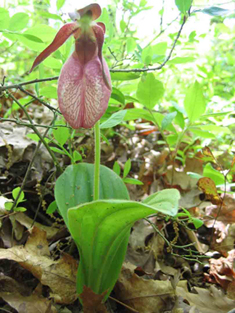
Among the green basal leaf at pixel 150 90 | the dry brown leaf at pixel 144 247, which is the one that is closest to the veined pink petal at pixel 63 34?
the green basal leaf at pixel 150 90

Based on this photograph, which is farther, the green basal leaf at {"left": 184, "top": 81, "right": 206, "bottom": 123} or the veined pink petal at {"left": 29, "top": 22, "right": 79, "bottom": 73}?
the green basal leaf at {"left": 184, "top": 81, "right": 206, "bottom": 123}

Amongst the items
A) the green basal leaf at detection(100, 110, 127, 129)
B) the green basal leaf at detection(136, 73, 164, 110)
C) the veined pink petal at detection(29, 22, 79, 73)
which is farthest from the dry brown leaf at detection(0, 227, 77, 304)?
the green basal leaf at detection(136, 73, 164, 110)

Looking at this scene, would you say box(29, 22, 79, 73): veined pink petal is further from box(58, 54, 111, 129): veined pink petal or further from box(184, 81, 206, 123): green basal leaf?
box(184, 81, 206, 123): green basal leaf

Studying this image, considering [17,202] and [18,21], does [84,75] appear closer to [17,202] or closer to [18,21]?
[18,21]

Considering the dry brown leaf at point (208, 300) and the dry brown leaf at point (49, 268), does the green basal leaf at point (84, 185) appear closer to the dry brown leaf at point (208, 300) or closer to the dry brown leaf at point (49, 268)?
the dry brown leaf at point (49, 268)

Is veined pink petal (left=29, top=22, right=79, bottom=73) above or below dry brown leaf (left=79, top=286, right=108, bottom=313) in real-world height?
above

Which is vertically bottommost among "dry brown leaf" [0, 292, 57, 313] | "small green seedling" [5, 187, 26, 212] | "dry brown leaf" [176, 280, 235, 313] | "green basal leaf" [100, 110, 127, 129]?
"dry brown leaf" [176, 280, 235, 313]
